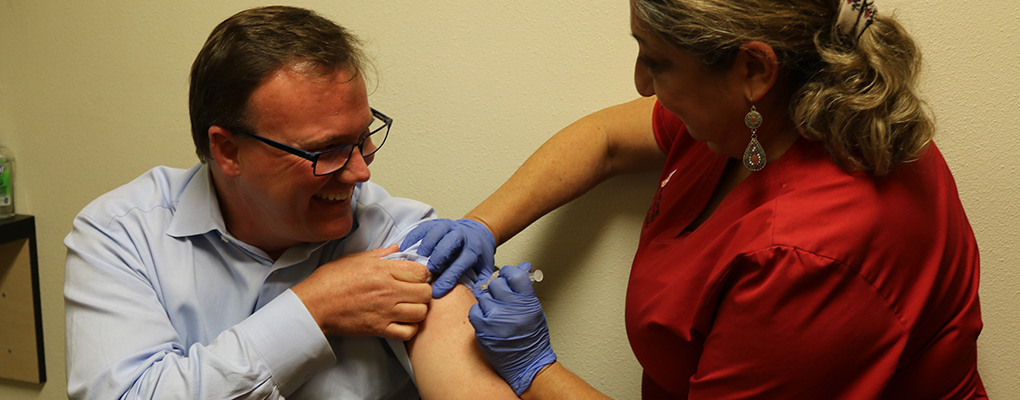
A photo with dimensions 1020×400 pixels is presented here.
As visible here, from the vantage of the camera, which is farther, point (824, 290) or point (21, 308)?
point (21, 308)

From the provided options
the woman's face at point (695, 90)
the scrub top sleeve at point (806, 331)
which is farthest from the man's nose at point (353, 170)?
the scrub top sleeve at point (806, 331)

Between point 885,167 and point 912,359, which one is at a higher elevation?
point 885,167

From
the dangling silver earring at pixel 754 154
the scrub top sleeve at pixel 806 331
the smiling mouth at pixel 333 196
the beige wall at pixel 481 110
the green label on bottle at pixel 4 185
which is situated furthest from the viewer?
the green label on bottle at pixel 4 185

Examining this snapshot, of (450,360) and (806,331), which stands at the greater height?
(806,331)

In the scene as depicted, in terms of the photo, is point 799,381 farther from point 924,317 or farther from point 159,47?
point 159,47

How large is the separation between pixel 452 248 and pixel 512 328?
207mm

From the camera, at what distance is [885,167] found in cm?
97

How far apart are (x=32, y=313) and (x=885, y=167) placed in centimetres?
245

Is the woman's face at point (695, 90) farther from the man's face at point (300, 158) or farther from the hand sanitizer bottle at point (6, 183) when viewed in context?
the hand sanitizer bottle at point (6, 183)

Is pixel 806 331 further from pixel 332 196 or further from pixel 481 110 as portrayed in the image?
pixel 481 110

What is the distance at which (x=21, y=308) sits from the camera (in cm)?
210

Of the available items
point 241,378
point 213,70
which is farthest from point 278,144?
point 241,378

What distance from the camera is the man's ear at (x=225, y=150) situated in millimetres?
1119

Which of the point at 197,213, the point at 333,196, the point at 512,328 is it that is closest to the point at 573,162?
the point at 512,328
